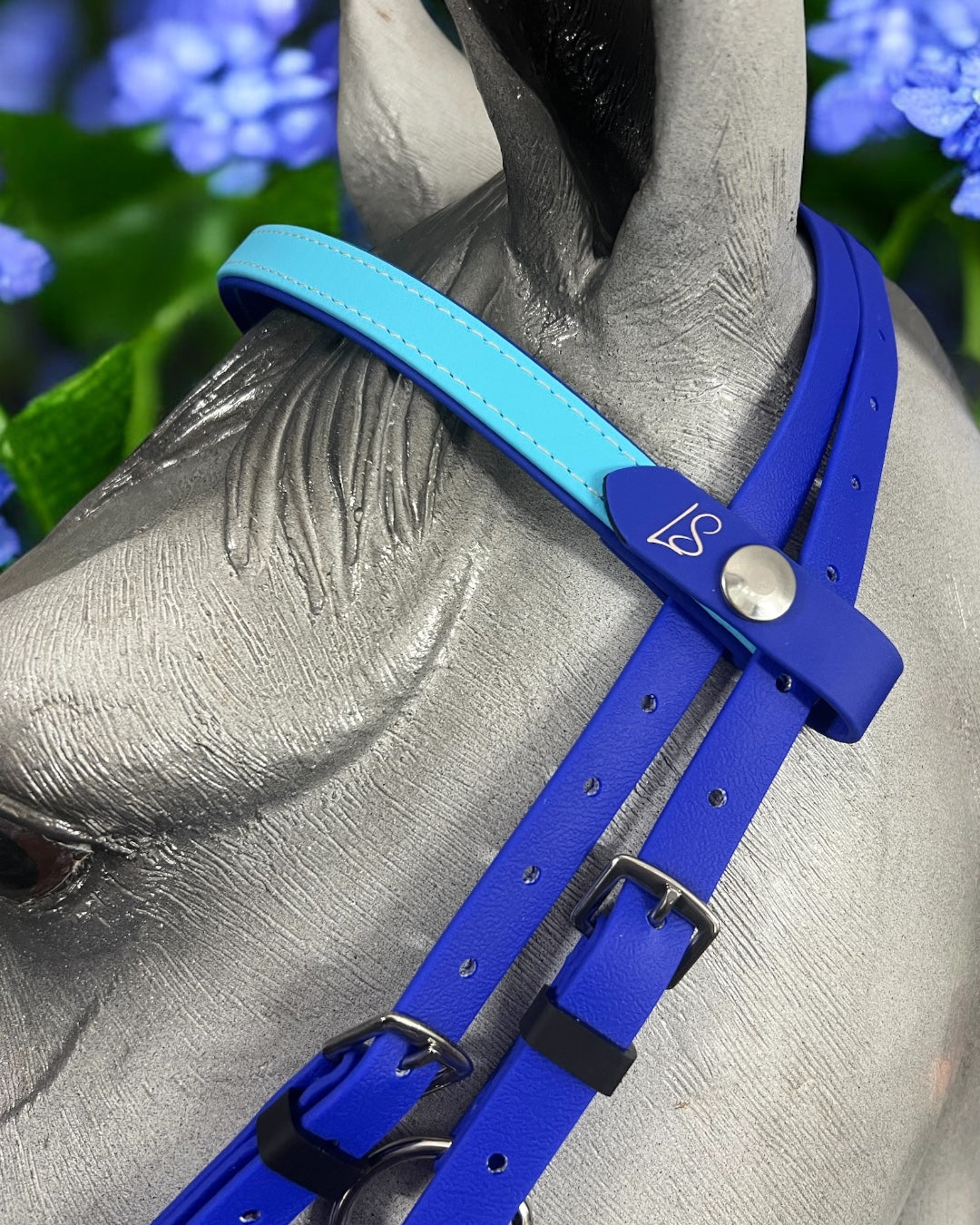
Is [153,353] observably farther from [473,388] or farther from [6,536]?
[473,388]

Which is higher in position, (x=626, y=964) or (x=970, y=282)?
(x=626, y=964)

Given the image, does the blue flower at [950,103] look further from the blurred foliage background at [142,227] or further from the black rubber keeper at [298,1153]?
the black rubber keeper at [298,1153]

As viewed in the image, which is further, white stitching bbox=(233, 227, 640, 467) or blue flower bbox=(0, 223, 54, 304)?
blue flower bbox=(0, 223, 54, 304)

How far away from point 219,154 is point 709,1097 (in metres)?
1.33

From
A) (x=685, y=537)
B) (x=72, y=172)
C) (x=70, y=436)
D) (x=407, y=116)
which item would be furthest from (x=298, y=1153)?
(x=72, y=172)

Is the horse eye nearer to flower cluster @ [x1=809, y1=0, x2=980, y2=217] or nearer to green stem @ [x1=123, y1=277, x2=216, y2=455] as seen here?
green stem @ [x1=123, y1=277, x2=216, y2=455]

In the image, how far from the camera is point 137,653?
498 mm

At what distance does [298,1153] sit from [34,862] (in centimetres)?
18

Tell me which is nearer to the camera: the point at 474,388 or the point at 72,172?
the point at 474,388

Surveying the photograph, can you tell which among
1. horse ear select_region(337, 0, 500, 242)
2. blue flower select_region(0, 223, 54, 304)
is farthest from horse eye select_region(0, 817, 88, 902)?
blue flower select_region(0, 223, 54, 304)

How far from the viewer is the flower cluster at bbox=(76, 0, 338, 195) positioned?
1401 millimetres

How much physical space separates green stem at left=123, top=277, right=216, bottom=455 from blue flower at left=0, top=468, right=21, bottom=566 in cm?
16

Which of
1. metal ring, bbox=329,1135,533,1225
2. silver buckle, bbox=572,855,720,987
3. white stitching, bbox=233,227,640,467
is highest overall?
white stitching, bbox=233,227,640,467

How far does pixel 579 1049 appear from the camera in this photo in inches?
18.5
